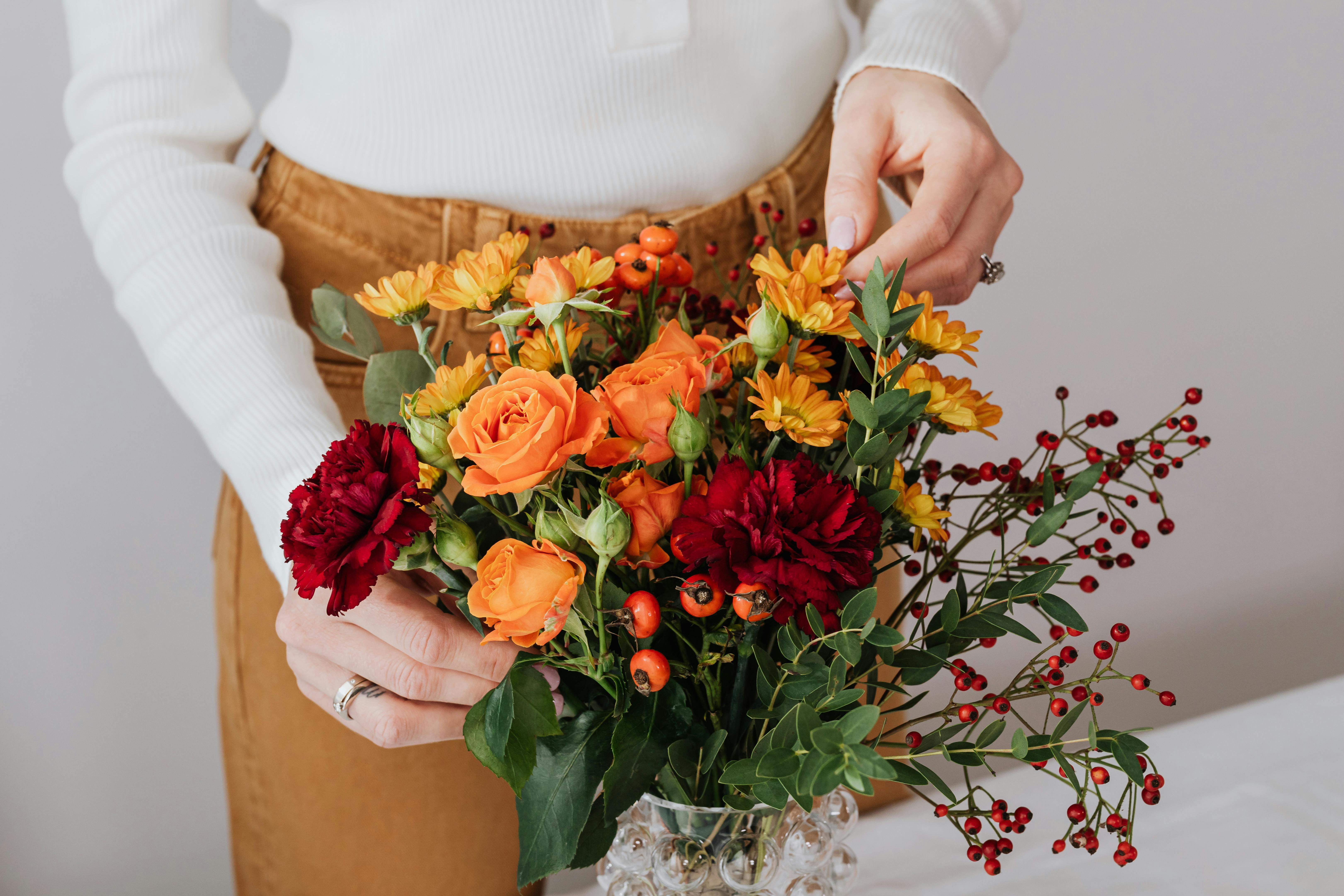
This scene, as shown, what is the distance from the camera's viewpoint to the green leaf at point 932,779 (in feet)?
1.05

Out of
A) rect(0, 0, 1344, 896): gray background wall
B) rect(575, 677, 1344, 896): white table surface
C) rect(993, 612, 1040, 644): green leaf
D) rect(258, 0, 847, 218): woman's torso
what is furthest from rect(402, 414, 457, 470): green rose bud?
rect(0, 0, 1344, 896): gray background wall

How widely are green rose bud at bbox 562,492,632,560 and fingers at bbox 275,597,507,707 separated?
12cm

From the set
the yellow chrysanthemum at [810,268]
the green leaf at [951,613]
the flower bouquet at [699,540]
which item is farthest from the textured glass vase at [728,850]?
the yellow chrysanthemum at [810,268]

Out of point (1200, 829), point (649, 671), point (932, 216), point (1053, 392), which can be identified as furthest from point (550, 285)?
point (1053, 392)

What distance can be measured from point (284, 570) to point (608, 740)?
23cm

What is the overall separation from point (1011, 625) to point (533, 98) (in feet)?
1.51

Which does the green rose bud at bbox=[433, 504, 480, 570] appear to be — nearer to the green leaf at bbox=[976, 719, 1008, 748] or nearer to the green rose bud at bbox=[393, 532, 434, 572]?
the green rose bud at bbox=[393, 532, 434, 572]

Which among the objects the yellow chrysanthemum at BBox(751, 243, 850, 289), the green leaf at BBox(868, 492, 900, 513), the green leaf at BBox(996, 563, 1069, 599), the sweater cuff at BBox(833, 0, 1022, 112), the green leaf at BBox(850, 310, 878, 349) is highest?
the sweater cuff at BBox(833, 0, 1022, 112)

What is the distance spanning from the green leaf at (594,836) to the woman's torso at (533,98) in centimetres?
41

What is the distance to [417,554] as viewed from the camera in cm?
32

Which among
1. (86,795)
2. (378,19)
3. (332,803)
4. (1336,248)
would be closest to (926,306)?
(378,19)

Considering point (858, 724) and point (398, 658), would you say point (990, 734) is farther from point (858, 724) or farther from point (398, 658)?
point (398, 658)

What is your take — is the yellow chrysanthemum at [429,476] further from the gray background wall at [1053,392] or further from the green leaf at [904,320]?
the gray background wall at [1053,392]

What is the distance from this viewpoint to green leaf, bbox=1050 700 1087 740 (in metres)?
0.31
